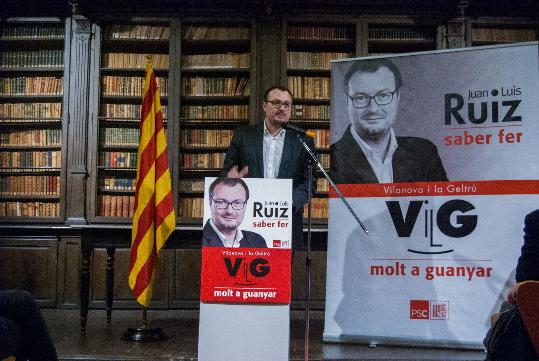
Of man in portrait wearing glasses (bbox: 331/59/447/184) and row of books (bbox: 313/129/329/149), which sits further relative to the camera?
row of books (bbox: 313/129/329/149)

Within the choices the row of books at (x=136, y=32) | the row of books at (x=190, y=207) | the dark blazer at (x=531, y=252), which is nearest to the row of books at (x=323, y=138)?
the row of books at (x=190, y=207)

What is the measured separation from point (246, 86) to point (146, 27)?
1.15m

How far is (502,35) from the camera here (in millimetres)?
5801

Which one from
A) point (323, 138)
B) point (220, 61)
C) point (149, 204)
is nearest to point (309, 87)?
point (323, 138)

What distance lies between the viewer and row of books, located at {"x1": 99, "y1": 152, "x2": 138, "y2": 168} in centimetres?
580

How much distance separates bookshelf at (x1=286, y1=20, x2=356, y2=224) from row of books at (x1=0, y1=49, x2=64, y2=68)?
229cm

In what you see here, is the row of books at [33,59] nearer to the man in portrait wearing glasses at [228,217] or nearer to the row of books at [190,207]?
the row of books at [190,207]

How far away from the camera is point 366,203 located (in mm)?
3756

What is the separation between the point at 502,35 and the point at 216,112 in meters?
2.90

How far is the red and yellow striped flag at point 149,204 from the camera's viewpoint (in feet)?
13.6

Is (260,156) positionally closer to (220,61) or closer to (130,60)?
(220,61)

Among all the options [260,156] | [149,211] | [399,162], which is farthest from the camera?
[149,211]

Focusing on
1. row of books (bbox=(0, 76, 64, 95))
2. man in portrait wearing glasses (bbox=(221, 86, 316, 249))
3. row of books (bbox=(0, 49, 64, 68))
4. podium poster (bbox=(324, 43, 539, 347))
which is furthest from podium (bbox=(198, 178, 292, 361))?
row of books (bbox=(0, 49, 64, 68))

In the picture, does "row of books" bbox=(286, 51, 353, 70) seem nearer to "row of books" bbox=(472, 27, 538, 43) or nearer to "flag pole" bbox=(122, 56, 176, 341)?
"row of books" bbox=(472, 27, 538, 43)
